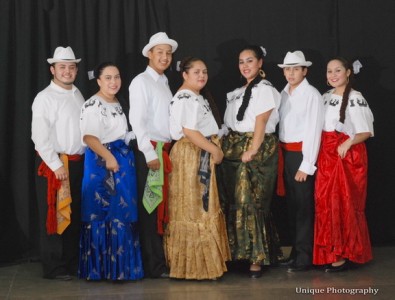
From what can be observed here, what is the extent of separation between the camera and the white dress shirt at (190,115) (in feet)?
16.1

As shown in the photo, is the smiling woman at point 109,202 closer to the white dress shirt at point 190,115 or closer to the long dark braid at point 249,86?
the white dress shirt at point 190,115

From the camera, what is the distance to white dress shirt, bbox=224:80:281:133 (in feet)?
16.5

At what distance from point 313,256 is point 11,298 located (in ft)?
6.55

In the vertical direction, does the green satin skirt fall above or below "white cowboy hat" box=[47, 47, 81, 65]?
below

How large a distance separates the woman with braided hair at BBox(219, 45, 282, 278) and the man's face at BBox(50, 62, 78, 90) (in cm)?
111

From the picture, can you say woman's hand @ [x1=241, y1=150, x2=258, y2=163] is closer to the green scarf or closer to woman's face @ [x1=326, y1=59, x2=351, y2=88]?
the green scarf

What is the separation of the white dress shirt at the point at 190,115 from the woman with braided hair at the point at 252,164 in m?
0.21

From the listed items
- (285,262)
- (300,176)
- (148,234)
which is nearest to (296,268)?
(285,262)

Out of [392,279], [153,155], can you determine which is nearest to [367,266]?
[392,279]

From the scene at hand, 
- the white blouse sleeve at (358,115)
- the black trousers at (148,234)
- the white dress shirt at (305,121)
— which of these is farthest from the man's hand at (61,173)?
the white blouse sleeve at (358,115)

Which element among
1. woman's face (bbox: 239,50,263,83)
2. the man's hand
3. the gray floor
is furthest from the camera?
woman's face (bbox: 239,50,263,83)

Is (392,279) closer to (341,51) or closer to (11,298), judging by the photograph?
(341,51)

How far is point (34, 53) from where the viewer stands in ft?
18.4

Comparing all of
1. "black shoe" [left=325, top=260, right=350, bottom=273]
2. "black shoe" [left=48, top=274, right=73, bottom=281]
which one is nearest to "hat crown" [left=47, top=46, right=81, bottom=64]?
"black shoe" [left=48, top=274, right=73, bottom=281]
